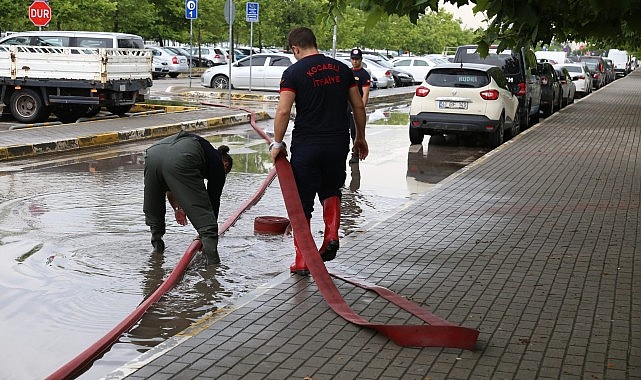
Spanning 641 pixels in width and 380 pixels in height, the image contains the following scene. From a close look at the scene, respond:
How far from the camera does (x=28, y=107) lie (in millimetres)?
21281

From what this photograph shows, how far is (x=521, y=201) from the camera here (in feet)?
39.9

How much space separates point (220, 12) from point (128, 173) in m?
42.0

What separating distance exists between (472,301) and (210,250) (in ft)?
7.94

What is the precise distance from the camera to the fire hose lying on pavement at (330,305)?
5.91 meters

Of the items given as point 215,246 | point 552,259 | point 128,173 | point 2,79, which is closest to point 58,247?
point 215,246

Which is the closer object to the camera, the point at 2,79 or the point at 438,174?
the point at 438,174

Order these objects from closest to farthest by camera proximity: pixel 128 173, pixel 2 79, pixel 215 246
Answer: pixel 215 246 → pixel 128 173 → pixel 2 79

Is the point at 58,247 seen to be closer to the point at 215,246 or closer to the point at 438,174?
the point at 215,246

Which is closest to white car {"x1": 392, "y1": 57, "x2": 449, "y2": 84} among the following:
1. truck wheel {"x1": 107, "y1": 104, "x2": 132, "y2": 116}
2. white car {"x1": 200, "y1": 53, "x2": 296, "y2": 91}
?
white car {"x1": 200, "y1": 53, "x2": 296, "y2": 91}

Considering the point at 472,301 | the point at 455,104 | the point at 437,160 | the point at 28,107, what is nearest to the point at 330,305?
the point at 472,301

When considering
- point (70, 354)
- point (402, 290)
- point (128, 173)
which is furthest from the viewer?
point (128, 173)

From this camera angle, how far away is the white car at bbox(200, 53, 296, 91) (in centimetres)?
3528

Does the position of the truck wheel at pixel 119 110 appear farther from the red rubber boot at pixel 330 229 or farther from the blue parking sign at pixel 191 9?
the red rubber boot at pixel 330 229

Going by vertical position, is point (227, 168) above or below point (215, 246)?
above
